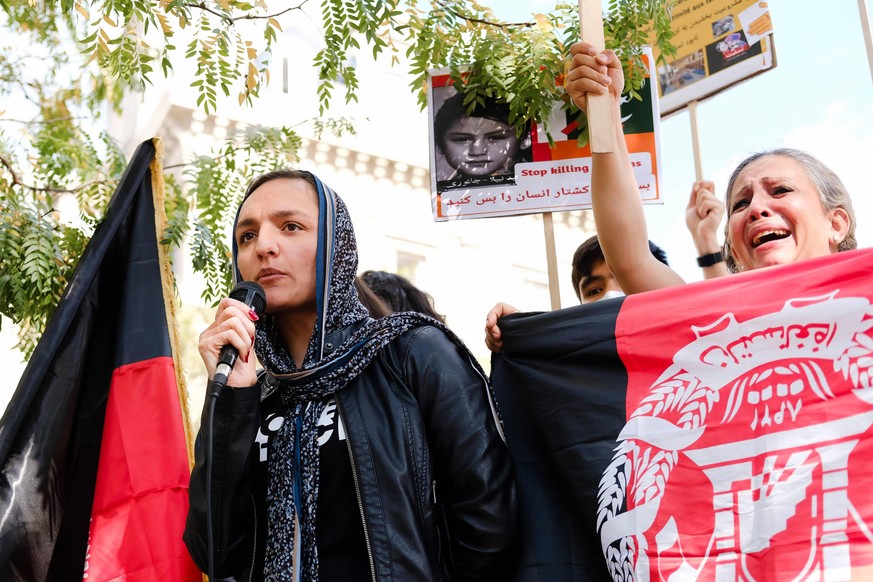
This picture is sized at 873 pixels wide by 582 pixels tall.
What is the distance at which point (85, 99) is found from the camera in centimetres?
815

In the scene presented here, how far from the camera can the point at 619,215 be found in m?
3.08

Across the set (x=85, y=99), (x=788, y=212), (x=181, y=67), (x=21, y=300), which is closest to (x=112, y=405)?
(x=21, y=300)

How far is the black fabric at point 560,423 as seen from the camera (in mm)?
2781

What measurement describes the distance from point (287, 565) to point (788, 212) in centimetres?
165

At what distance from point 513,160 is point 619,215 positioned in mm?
940

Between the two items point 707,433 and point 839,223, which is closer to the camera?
point 707,433

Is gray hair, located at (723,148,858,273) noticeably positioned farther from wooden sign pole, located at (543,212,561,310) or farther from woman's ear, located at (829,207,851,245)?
wooden sign pole, located at (543,212,561,310)

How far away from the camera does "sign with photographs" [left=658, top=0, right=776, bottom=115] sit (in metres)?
4.41

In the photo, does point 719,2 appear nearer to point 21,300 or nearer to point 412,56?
point 412,56

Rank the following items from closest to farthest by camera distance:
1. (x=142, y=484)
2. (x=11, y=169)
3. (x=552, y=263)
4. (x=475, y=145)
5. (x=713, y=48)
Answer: (x=142, y=484)
(x=552, y=263)
(x=475, y=145)
(x=713, y=48)
(x=11, y=169)

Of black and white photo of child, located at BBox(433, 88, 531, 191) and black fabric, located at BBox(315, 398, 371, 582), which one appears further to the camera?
black and white photo of child, located at BBox(433, 88, 531, 191)

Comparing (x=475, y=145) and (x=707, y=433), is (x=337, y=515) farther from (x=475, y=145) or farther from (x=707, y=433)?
(x=475, y=145)

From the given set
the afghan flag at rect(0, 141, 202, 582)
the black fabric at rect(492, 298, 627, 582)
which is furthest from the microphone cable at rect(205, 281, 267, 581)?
the afghan flag at rect(0, 141, 202, 582)

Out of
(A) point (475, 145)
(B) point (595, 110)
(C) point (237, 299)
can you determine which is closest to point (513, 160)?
(A) point (475, 145)
